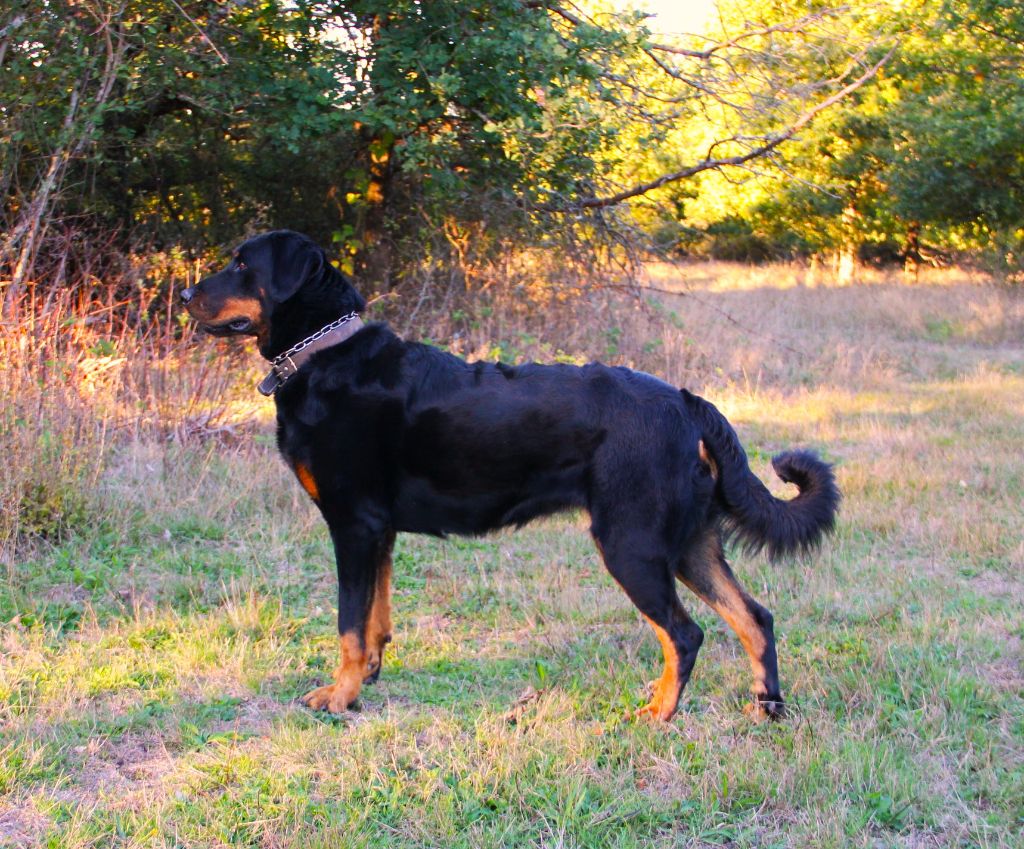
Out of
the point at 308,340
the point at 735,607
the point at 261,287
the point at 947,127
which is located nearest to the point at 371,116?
the point at 261,287

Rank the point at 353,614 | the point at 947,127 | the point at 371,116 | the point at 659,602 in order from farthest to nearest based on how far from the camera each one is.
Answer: the point at 947,127 < the point at 371,116 < the point at 353,614 < the point at 659,602

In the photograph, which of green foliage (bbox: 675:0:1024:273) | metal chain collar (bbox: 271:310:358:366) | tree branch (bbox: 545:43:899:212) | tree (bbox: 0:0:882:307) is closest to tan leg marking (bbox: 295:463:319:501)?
metal chain collar (bbox: 271:310:358:366)

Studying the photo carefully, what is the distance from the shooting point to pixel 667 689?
4188mm

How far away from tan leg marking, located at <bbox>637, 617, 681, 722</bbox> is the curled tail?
1.76 ft

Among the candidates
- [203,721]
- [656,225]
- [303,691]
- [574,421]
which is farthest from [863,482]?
[656,225]

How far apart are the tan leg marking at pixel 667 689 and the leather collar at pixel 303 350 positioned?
6.10 ft

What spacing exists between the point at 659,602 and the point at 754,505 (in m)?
0.56

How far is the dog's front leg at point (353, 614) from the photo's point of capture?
14.2 feet

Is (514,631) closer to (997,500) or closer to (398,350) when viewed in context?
(398,350)

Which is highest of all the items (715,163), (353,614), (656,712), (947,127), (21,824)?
(947,127)

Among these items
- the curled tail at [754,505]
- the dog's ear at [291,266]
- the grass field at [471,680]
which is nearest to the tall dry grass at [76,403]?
the grass field at [471,680]

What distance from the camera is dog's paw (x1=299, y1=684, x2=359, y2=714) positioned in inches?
169

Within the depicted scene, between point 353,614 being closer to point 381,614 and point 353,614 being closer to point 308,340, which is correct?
point 381,614

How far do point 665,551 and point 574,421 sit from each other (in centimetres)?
64
